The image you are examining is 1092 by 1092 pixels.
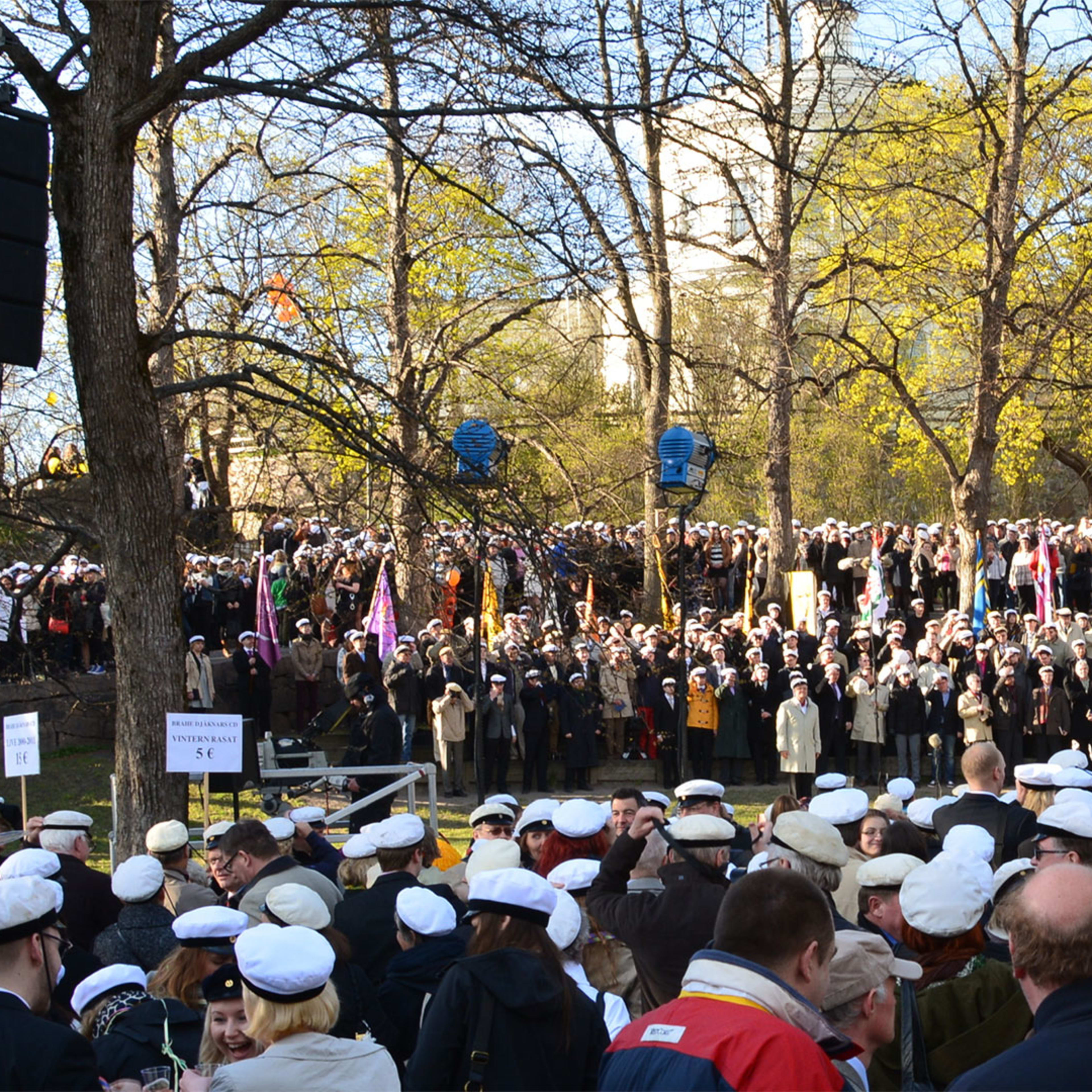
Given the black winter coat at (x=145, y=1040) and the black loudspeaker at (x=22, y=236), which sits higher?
the black loudspeaker at (x=22, y=236)

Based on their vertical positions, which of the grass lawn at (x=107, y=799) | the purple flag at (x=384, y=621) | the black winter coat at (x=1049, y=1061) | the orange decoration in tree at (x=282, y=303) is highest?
the orange decoration in tree at (x=282, y=303)

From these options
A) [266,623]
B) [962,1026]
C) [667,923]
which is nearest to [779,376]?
[266,623]

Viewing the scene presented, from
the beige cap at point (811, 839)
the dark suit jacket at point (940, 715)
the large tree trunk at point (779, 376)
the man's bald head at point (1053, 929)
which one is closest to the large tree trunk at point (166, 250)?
the beige cap at point (811, 839)

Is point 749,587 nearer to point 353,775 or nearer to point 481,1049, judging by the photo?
point 353,775

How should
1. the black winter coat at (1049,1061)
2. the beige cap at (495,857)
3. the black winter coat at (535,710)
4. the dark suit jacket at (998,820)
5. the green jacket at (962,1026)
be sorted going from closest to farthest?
the black winter coat at (1049,1061), the green jacket at (962,1026), the beige cap at (495,857), the dark suit jacket at (998,820), the black winter coat at (535,710)

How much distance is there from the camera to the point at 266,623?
20109mm

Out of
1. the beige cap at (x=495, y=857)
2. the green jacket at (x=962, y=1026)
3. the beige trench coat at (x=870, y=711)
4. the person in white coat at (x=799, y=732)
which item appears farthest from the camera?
the beige trench coat at (x=870, y=711)

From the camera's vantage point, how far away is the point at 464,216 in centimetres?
1798

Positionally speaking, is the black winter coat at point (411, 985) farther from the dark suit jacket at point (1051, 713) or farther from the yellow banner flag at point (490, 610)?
the dark suit jacket at point (1051, 713)

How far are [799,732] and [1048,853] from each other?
505 inches

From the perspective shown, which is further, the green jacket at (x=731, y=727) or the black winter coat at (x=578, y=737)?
the green jacket at (x=731, y=727)

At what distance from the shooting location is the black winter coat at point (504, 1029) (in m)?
3.85

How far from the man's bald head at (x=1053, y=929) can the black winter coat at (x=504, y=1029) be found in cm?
144

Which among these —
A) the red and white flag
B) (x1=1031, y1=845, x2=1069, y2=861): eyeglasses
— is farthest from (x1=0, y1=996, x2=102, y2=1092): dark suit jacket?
the red and white flag
